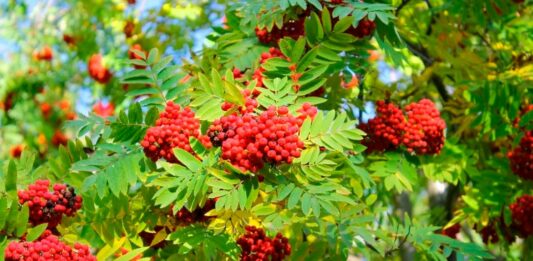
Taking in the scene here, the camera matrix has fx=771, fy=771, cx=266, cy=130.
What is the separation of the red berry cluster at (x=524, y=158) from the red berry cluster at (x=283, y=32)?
1214 millimetres

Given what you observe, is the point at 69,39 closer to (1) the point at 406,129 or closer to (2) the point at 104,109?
(2) the point at 104,109

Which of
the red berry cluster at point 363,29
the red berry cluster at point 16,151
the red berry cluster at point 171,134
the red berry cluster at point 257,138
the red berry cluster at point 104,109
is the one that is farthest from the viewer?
the red berry cluster at point 16,151

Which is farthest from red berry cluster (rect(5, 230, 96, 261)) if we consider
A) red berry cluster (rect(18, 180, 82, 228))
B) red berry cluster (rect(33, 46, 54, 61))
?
red berry cluster (rect(33, 46, 54, 61))

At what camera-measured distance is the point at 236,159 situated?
2533 mm

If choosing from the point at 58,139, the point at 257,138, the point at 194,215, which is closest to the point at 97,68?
the point at 58,139

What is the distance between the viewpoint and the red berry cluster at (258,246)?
2.91 m

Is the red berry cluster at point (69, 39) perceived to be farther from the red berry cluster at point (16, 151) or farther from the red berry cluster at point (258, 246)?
the red berry cluster at point (258, 246)

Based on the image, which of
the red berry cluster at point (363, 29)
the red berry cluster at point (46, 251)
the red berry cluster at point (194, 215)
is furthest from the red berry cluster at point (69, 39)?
the red berry cluster at point (46, 251)

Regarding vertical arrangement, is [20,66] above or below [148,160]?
below

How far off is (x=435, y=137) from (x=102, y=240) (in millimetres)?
1532

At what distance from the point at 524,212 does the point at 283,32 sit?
1.42 m

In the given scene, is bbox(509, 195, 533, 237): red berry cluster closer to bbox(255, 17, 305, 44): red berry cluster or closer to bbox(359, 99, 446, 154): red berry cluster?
bbox(359, 99, 446, 154): red berry cluster

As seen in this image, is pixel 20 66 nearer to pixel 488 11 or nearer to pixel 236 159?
pixel 488 11

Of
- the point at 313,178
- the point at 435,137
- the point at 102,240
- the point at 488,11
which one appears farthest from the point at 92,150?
the point at 488,11
